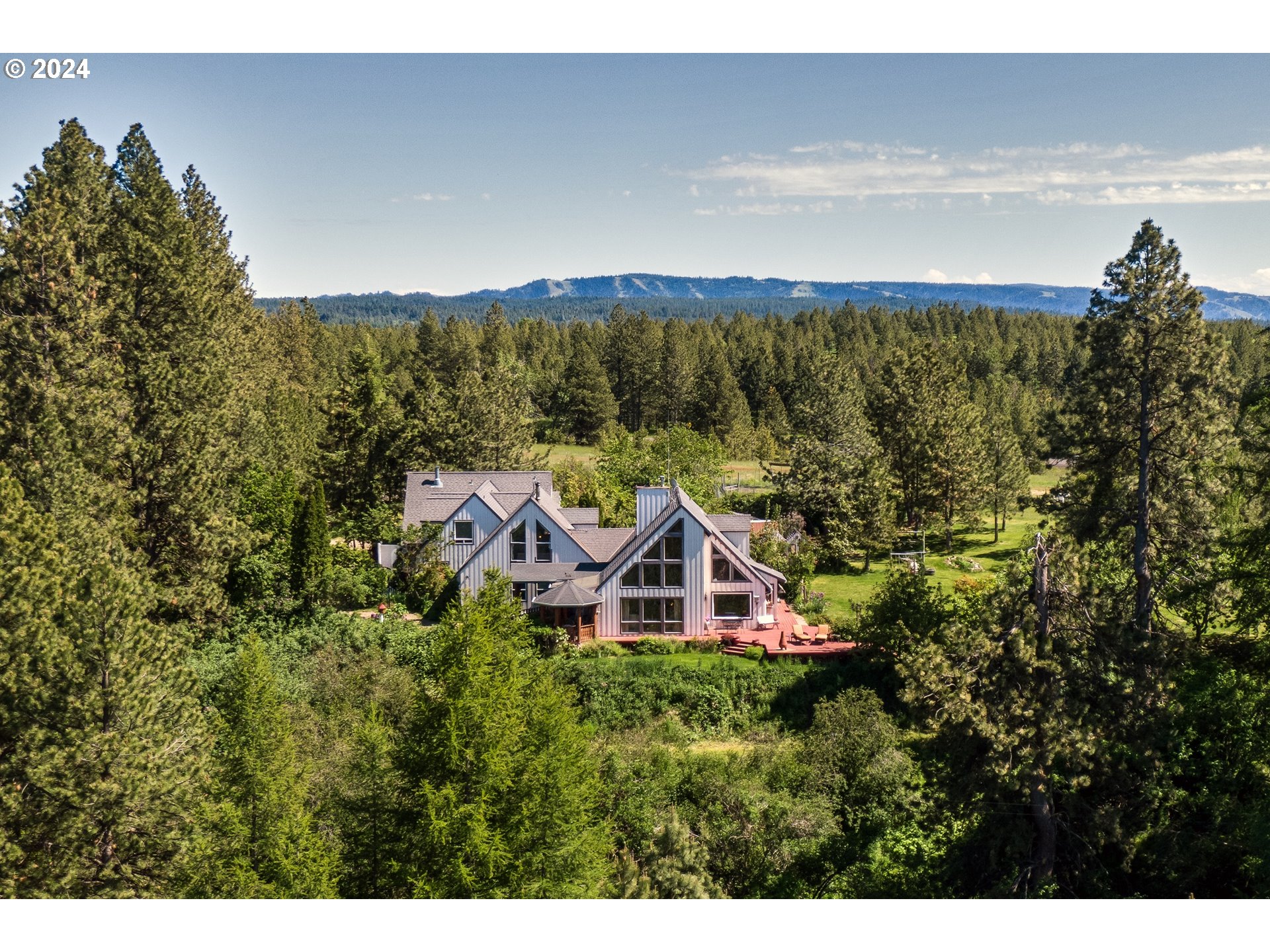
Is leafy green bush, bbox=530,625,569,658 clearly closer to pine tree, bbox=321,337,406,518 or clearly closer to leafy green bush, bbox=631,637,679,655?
leafy green bush, bbox=631,637,679,655

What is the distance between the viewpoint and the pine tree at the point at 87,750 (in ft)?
46.3

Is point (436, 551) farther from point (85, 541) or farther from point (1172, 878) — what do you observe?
point (1172, 878)

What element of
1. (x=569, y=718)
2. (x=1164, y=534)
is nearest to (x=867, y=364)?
(x=1164, y=534)

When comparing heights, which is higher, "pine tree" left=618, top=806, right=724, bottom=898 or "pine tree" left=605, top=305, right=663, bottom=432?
"pine tree" left=605, top=305, right=663, bottom=432

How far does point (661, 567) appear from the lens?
105 ft

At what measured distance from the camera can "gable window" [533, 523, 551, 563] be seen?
34.3m

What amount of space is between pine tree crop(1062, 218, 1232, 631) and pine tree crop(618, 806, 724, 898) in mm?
11173

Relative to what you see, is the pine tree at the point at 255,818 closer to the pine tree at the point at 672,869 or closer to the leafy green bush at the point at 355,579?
the pine tree at the point at 672,869

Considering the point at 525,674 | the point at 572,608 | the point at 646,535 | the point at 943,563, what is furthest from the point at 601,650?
the point at 943,563

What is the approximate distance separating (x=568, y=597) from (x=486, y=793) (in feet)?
53.6

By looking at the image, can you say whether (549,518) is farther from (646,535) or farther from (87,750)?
(87,750)

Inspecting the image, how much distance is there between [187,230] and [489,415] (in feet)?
70.7

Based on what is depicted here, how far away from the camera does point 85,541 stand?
21.2 meters

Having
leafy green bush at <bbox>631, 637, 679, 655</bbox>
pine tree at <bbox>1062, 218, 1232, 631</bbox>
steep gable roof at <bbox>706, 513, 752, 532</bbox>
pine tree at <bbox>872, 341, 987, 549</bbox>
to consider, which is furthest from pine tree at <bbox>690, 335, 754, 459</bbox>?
pine tree at <bbox>1062, 218, 1232, 631</bbox>
